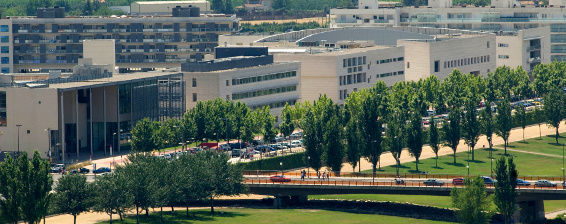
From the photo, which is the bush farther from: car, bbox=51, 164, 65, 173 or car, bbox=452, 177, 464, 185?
car, bbox=452, 177, 464, 185

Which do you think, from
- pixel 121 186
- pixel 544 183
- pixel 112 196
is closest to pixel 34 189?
pixel 112 196

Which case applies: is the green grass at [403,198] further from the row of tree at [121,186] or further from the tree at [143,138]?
the tree at [143,138]

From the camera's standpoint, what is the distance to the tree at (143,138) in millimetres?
188750

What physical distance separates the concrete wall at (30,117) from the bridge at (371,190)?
31847 millimetres

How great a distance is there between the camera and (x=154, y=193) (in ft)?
511

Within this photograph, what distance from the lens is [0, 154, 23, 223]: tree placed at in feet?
474

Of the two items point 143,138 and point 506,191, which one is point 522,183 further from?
point 143,138

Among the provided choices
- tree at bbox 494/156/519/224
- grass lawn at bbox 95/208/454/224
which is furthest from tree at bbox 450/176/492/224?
grass lawn at bbox 95/208/454/224

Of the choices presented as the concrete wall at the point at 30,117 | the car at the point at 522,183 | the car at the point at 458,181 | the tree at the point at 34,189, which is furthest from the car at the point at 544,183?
the concrete wall at the point at 30,117

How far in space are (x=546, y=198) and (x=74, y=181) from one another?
184 feet

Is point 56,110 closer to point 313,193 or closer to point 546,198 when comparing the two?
point 313,193

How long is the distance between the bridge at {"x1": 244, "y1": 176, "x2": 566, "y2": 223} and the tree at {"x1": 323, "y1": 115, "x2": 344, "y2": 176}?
9.50 metres

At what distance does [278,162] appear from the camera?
19188 cm

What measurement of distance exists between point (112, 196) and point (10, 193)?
1250 centimetres
